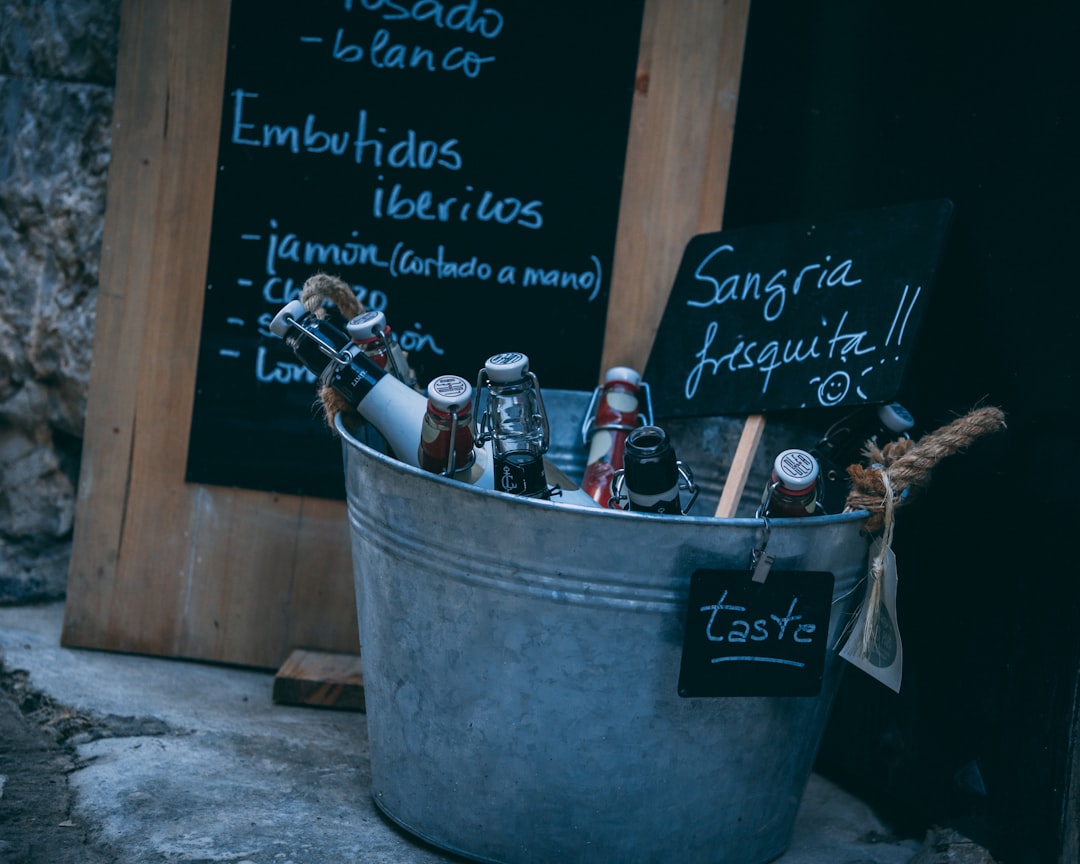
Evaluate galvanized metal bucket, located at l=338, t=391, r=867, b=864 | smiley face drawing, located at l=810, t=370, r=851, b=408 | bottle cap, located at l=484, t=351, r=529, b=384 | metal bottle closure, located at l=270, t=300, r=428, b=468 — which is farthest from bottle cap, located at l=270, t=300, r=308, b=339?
smiley face drawing, located at l=810, t=370, r=851, b=408

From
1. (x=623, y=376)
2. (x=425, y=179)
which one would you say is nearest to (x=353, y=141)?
(x=425, y=179)

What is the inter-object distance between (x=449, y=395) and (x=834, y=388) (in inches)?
25.6

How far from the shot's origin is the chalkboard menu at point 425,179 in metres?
2.06

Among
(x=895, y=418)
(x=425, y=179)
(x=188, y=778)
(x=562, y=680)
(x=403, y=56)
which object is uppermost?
(x=403, y=56)

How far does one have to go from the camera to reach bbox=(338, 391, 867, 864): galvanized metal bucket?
1375mm

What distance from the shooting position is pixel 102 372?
7.13 feet

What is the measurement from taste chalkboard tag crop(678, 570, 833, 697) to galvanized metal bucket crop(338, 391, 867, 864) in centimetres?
2

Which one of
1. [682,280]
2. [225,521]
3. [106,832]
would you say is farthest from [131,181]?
[106,832]

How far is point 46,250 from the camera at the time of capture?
7.52 feet

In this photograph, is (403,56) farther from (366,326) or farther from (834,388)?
(834,388)

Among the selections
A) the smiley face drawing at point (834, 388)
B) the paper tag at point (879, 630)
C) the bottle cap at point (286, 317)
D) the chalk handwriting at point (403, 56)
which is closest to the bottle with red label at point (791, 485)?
the paper tag at point (879, 630)

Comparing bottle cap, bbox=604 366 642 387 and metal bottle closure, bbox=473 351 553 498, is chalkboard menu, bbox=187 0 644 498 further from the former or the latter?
metal bottle closure, bbox=473 351 553 498

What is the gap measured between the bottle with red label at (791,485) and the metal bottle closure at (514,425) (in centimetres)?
32

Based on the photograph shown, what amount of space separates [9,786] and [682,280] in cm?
142
